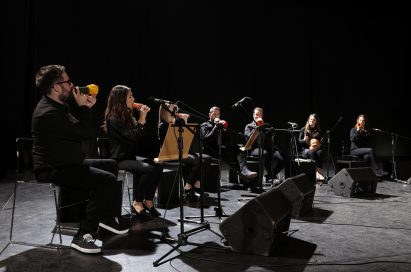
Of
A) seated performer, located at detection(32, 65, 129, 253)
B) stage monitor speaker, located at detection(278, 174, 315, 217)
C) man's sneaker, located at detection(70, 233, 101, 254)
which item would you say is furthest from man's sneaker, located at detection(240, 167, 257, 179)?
man's sneaker, located at detection(70, 233, 101, 254)

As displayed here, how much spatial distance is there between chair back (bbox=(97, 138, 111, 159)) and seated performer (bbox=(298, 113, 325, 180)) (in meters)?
3.78

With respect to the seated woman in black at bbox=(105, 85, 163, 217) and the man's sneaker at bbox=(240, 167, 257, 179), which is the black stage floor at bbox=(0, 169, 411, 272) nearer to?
the seated woman in black at bbox=(105, 85, 163, 217)

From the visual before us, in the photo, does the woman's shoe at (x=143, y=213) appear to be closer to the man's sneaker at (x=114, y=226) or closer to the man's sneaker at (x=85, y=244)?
the man's sneaker at (x=114, y=226)

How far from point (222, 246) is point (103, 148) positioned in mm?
1685

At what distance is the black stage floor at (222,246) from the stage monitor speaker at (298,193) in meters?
0.10

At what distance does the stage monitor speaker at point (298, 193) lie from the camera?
152 inches

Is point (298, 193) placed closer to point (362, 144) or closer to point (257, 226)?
point (257, 226)

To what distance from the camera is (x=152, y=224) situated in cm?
372

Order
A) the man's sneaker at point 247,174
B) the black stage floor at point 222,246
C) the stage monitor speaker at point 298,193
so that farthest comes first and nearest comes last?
the man's sneaker at point 247,174 → the stage monitor speaker at point 298,193 → the black stage floor at point 222,246

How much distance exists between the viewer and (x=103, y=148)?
4.04m

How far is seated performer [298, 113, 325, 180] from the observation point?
22.0ft

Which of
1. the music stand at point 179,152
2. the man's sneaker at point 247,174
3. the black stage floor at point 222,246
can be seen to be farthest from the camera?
the man's sneaker at point 247,174

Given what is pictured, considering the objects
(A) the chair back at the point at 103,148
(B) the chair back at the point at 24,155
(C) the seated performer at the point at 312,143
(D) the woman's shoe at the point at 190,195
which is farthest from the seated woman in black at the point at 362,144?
(B) the chair back at the point at 24,155

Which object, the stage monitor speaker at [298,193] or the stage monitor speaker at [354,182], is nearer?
the stage monitor speaker at [298,193]
